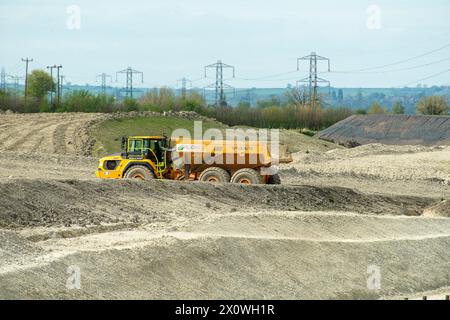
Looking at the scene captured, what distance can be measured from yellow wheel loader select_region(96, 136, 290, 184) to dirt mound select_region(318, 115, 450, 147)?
2870cm

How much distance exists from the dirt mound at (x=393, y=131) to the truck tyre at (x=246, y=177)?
93.9ft

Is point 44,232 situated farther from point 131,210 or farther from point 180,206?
point 180,206

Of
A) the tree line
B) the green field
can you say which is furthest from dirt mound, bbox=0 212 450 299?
the tree line

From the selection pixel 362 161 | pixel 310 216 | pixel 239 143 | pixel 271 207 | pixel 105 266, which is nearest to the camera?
pixel 105 266

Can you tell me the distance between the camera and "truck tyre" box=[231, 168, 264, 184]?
29.0 metres

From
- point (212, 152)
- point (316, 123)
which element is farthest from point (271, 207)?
point (316, 123)

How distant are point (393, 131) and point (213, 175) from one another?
3246 cm

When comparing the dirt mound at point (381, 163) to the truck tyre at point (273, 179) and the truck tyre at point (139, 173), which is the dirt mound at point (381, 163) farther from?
the truck tyre at point (139, 173)

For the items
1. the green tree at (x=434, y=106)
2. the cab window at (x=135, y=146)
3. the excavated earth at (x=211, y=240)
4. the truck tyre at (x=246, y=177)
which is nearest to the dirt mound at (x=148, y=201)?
the excavated earth at (x=211, y=240)

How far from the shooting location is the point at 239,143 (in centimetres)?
2912

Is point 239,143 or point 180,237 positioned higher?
point 239,143

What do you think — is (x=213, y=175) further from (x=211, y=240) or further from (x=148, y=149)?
(x=211, y=240)

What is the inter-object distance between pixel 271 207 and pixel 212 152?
9.64 feet

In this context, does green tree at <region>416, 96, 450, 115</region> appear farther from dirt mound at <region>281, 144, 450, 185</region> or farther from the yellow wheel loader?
the yellow wheel loader
